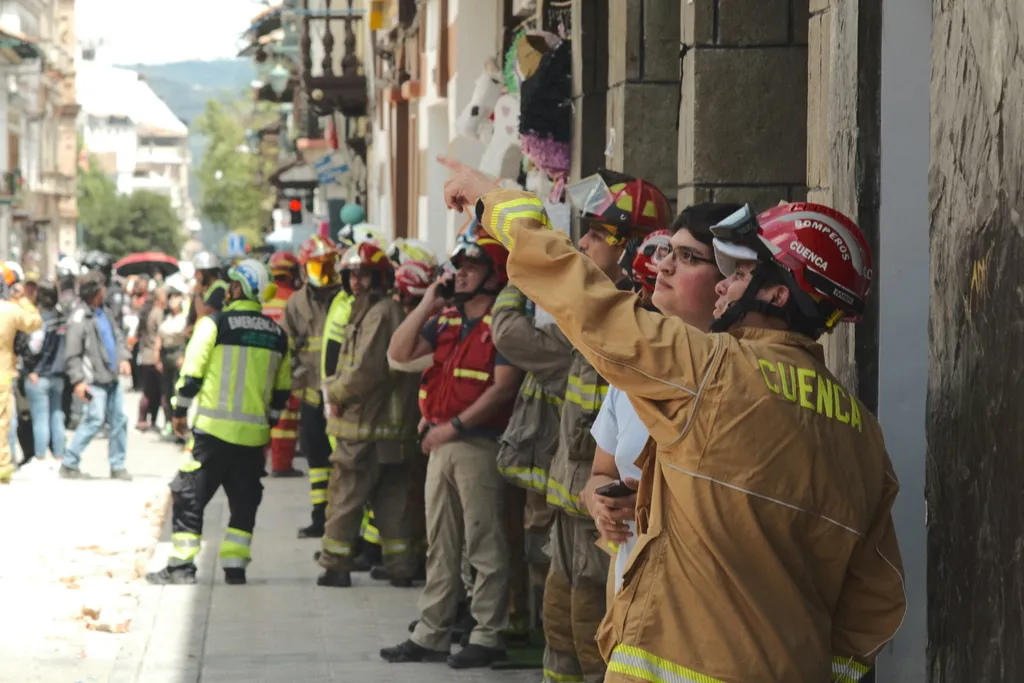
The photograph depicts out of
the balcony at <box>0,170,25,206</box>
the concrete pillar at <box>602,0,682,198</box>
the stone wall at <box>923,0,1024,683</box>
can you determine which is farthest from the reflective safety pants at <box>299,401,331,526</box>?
the balcony at <box>0,170,25,206</box>

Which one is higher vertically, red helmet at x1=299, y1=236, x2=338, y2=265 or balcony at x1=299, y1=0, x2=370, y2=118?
balcony at x1=299, y1=0, x2=370, y2=118

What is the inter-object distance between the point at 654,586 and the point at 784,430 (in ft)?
1.37

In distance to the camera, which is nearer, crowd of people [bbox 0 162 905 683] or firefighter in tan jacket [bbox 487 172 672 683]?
crowd of people [bbox 0 162 905 683]

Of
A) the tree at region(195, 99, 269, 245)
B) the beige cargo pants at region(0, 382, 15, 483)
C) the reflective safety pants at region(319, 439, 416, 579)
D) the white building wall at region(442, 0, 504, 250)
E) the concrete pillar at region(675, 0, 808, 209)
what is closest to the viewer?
the concrete pillar at region(675, 0, 808, 209)

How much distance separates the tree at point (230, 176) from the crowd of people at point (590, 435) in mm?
59195

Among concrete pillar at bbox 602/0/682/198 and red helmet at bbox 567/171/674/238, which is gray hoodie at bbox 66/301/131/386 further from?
red helmet at bbox 567/171/674/238

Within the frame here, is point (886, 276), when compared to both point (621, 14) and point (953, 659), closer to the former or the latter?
point (953, 659)

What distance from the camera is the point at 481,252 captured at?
8.62 m

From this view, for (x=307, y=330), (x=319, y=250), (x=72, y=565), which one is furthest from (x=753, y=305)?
(x=307, y=330)

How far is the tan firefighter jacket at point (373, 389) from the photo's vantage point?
10695 mm

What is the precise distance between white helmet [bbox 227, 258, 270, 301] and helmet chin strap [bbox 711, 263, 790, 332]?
791cm

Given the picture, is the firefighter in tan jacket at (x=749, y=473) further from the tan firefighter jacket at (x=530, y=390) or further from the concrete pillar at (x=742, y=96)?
the tan firefighter jacket at (x=530, y=390)

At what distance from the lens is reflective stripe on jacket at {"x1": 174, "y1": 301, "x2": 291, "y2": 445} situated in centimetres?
→ 1120

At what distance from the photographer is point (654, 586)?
3.69 m
